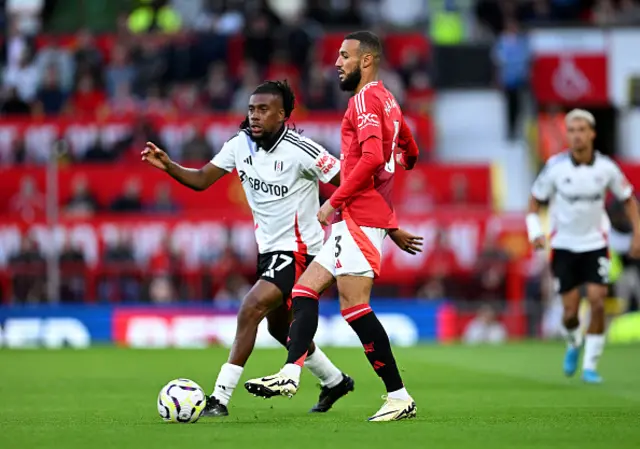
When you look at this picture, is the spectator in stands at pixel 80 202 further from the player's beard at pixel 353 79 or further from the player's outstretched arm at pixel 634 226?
the player's beard at pixel 353 79

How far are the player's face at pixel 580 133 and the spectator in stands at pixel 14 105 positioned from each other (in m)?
16.3

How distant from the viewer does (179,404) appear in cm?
865

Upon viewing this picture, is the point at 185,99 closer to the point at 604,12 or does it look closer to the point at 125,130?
the point at 125,130

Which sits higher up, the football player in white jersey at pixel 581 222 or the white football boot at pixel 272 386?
the football player in white jersey at pixel 581 222

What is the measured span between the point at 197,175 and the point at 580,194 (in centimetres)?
521

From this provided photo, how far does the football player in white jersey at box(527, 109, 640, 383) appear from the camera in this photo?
1312cm

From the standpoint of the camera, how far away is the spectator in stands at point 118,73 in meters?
28.0

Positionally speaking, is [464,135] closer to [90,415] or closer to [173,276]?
[173,276]

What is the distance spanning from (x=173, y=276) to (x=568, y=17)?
12187mm

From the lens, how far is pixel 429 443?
7.35 metres

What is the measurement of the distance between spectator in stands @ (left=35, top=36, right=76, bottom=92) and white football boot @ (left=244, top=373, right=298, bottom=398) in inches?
813

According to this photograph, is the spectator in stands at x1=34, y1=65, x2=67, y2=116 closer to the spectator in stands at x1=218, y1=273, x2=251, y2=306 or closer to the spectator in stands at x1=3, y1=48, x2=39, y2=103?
the spectator in stands at x1=3, y1=48, x2=39, y2=103

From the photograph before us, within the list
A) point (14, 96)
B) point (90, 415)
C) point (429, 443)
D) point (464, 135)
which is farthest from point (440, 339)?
point (429, 443)

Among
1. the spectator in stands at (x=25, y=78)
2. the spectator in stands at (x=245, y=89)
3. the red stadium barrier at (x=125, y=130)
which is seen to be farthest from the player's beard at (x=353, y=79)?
the spectator in stands at (x=25, y=78)
